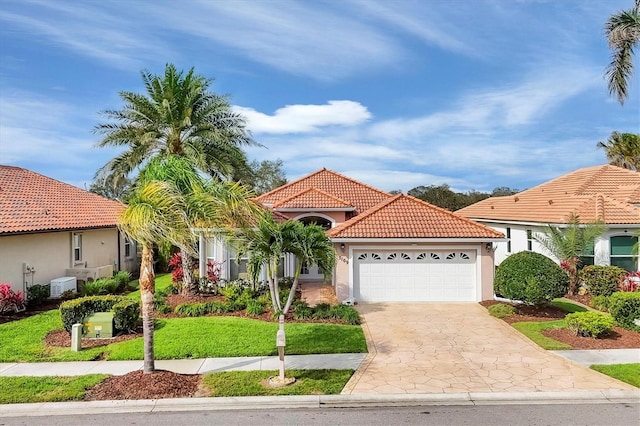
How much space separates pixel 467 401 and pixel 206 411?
183 inches

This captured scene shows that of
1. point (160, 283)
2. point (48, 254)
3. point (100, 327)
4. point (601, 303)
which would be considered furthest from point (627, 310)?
point (48, 254)

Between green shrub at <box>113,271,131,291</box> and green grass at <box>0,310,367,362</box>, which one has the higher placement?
green shrub at <box>113,271,131,291</box>

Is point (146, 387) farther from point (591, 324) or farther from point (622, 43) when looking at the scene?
point (622, 43)

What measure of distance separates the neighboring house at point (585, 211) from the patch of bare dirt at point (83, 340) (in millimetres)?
13547

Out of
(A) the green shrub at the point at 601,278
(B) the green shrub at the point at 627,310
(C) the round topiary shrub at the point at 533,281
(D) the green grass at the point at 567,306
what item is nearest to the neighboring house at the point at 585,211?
(A) the green shrub at the point at 601,278

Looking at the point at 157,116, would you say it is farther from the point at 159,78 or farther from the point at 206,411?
the point at 206,411

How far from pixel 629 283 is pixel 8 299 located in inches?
871

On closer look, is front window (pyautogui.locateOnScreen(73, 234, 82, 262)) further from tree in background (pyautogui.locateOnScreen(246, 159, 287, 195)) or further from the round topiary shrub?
tree in background (pyautogui.locateOnScreen(246, 159, 287, 195))

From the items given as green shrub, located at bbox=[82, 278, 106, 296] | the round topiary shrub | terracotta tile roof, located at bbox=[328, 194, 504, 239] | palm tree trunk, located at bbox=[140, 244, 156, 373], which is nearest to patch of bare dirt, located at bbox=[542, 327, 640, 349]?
the round topiary shrub

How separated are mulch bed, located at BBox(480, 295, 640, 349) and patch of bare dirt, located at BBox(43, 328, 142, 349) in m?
11.2

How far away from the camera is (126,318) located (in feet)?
39.6

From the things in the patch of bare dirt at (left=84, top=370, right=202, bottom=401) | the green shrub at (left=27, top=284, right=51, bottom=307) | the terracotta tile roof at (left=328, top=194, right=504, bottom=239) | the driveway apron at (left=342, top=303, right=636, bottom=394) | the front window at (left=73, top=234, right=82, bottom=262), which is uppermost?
the terracotta tile roof at (left=328, top=194, right=504, bottom=239)

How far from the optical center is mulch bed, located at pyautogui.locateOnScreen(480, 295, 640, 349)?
10.8 metres

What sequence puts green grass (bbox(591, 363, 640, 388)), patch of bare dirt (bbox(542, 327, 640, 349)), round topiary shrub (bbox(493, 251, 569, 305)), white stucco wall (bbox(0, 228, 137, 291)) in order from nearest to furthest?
green grass (bbox(591, 363, 640, 388))
patch of bare dirt (bbox(542, 327, 640, 349))
round topiary shrub (bbox(493, 251, 569, 305))
white stucco wall (bbox(0, 228, 137, 291))
